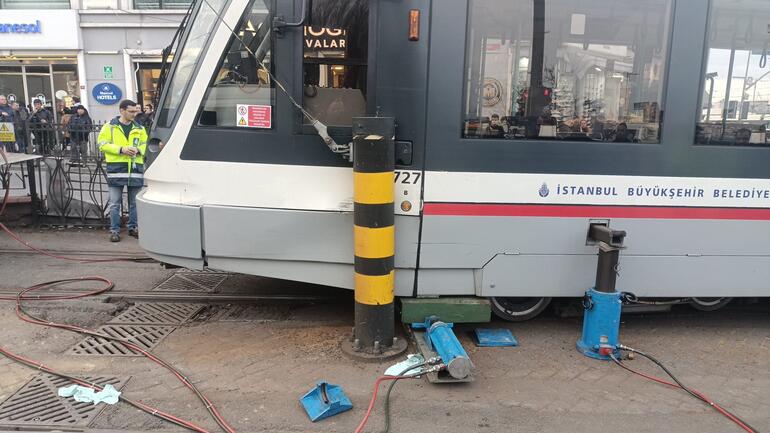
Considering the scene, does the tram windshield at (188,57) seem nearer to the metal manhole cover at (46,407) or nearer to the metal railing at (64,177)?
the metal manhole cover at (46,407)

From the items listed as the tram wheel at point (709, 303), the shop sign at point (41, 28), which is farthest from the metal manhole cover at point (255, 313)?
the shop sign at point (41, 28)

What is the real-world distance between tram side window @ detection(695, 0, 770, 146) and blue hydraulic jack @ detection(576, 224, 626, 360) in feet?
3.37

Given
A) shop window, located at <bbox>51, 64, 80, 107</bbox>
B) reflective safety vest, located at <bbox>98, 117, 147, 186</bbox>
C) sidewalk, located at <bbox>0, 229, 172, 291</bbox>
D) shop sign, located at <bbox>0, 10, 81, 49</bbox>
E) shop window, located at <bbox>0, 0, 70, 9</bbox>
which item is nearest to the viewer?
sidewalk, located at <bbox>0, 229, 172, 291</bbox>

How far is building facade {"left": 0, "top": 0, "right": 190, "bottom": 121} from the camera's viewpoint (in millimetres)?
15070

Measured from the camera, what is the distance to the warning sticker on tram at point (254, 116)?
3.93 metres

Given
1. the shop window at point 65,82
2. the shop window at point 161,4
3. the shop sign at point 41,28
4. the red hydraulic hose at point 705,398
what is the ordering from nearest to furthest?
the red hydraulic hose at point 705,398 < the shop window at point 161,4 < the shop sign at point 41,28 < the shop window at point 65,82

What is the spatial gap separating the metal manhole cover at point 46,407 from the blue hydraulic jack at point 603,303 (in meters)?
3.26

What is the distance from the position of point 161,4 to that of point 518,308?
14309 millimetres

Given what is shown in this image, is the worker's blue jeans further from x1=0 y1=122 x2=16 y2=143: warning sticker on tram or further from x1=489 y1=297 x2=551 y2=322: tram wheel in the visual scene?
x1=489 y1=297 x2=551 y2=322: tram wheel

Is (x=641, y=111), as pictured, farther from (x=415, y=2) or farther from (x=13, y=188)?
(x=13, y=188)

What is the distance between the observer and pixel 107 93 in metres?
15.6

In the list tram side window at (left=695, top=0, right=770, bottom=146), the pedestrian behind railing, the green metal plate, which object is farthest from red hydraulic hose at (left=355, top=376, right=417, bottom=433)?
the pedestrian behind railing

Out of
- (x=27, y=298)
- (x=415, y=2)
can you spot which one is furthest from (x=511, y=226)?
(x=27, y=298)

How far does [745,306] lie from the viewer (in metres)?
5.13
